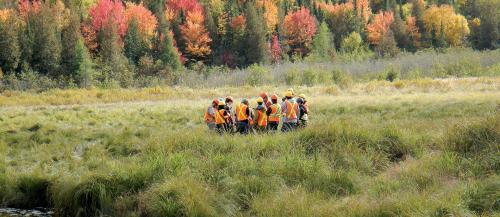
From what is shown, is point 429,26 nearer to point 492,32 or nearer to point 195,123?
point 492,32

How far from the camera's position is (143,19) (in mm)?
82188

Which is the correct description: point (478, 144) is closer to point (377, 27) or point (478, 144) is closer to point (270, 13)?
point (270, 13)

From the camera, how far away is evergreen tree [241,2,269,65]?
83000 millimetres

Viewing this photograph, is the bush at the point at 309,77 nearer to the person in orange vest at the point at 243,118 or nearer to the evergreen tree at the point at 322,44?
the evergreen tree at the point at 322,44

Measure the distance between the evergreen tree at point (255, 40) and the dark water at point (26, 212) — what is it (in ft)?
237

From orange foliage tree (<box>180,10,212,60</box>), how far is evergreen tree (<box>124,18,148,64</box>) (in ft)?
30.2

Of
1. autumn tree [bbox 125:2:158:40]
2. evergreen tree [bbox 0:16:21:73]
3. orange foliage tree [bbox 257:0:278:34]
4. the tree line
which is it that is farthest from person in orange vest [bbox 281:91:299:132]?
orange foliage tree [bbox 257:0:278:34]

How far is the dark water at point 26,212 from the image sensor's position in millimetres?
10858

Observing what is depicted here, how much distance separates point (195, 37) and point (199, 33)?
3.25 feet

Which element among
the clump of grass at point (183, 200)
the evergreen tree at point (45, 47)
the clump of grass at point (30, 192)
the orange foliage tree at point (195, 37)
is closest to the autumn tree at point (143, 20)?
the orange foliage tree at point (195, 37)

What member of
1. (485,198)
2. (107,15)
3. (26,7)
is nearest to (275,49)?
(107,15)

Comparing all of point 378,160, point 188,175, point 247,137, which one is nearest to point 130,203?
point 188,175

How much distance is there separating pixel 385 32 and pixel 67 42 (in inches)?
2157

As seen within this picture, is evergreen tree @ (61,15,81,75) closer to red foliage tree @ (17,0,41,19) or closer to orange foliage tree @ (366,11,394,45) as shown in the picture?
red foliage tree @ (17,0,41,19)
